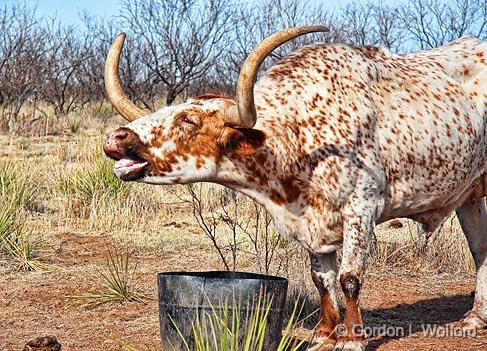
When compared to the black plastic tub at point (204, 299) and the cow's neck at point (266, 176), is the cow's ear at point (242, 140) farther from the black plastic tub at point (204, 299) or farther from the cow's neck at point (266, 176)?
the black plastic tub at point (204, 299)

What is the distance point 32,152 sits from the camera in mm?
15383

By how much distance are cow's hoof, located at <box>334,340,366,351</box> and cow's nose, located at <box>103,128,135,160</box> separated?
1.56 metres

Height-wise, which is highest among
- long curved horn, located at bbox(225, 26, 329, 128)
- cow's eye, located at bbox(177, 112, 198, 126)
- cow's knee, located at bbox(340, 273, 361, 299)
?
long curved horn, located at bbox(225, 26, 329, 128)

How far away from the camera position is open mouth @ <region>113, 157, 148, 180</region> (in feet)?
16.4

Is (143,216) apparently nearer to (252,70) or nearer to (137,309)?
(137,309)

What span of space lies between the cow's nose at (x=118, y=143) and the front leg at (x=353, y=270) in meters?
1.26

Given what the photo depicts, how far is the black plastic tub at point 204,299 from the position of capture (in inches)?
187

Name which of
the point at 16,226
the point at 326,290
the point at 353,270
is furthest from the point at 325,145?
the point at 16,226

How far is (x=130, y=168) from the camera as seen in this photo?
499 centimetres

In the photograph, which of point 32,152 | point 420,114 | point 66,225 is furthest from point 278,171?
point 32,152

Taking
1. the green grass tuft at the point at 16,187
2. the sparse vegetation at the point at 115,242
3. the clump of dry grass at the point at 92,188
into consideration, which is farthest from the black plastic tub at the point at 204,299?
the clump of dry grass at the point at 92,188

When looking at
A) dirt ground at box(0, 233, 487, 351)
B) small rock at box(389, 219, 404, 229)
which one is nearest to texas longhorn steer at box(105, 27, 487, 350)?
dirt ground at box(0, 233, 487, 351)

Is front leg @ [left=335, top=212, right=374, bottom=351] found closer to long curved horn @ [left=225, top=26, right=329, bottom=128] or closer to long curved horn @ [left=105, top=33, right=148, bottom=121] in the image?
long curved horn @ [left=225, top=26, right=329, bottom=128]

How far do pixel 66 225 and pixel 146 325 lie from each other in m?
4.10
